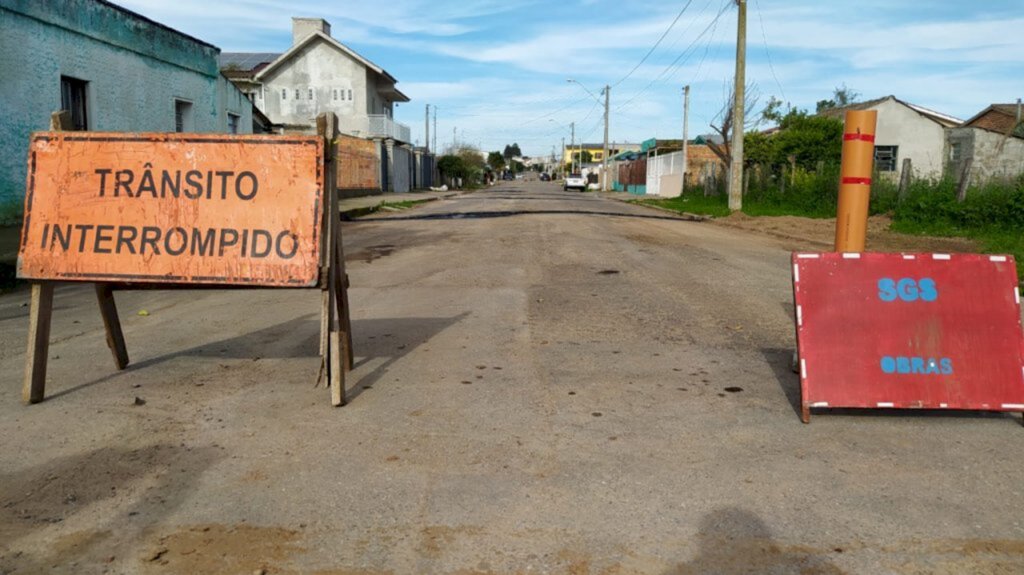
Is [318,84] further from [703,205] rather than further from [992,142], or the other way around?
[992,142]

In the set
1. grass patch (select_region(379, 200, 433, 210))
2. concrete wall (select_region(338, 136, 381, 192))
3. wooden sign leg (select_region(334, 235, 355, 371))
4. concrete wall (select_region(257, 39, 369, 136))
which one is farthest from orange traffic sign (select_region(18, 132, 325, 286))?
concrete wall (select_region(257, 39, 369, 136))

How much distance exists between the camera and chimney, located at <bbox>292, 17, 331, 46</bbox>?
48678mm

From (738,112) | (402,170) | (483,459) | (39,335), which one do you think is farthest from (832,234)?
(402,170)

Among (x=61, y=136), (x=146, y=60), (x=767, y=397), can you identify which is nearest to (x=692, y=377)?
(x=767, y=397)

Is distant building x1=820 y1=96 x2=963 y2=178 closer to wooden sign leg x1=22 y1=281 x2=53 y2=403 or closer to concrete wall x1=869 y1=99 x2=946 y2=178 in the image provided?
concrete wall x1=869 y1=99 x2=946 y2=178

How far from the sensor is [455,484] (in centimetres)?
375

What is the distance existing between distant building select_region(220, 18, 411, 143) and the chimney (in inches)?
13.4

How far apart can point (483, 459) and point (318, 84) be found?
1838 inches

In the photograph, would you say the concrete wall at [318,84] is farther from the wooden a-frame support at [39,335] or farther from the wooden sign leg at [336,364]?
the wooden sign leg at [336,364]

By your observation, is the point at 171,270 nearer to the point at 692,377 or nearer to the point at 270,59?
the point at 692,377

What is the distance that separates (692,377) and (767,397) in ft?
1.91

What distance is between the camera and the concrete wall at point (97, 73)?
14.7m

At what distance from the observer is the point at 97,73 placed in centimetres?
1750

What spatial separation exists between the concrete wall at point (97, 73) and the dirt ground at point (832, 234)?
14.5 metres
